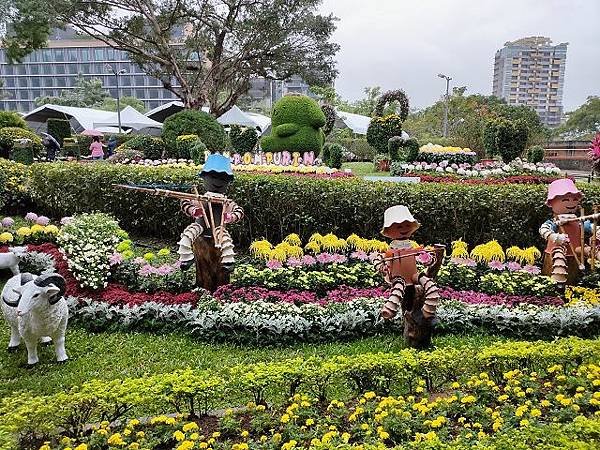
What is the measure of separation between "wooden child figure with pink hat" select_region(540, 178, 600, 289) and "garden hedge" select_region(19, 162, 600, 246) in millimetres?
1459

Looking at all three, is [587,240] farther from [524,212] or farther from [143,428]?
[143,428]

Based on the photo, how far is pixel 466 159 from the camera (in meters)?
17.8

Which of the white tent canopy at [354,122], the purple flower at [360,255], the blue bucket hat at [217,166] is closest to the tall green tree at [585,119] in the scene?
the white tent canopy at [354,122]

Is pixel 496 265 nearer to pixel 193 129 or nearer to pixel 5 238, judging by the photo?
pixel 5 238

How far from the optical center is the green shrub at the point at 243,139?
1741 centimetres

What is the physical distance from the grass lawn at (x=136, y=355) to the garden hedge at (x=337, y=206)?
290 centimetres

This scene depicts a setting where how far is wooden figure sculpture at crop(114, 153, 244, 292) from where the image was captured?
553 cm

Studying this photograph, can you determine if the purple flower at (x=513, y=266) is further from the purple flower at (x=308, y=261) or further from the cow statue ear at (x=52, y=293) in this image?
the cow statue ear at (x=52, y=293)

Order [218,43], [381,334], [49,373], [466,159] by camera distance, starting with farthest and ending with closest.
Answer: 1. [218,43]
2. [466,159]
3. [381,334]
4. [49,373]

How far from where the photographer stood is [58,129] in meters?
23.7

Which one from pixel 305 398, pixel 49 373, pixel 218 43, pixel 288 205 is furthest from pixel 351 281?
pixel 218 43

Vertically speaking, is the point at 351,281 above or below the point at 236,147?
below

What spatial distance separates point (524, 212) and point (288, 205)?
348 centimetres

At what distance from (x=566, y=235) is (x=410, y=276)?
2316 mm
